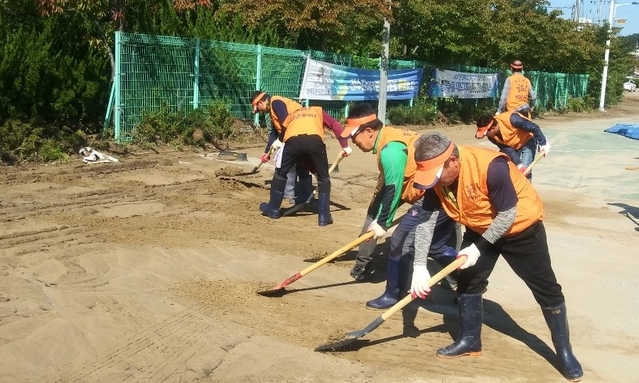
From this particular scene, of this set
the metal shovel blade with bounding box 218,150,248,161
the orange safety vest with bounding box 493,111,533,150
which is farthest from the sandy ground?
the metal shovel blade with bounding box 218,150,248,161

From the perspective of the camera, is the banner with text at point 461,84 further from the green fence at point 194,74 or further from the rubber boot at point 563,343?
the rubber boot at point 563,343

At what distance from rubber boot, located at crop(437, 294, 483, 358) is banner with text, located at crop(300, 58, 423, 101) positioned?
13417 millimetres

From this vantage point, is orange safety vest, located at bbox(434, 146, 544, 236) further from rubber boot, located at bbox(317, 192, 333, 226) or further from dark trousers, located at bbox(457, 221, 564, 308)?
rubber boot, located at bbox(317, 192, 333, 226)

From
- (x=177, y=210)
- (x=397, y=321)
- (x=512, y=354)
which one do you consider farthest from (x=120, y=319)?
(x=177, y=210)

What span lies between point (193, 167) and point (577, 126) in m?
20.1

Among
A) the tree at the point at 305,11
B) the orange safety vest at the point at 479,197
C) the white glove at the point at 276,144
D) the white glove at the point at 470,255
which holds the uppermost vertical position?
the tree at the point at 305,11

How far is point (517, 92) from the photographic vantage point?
10547mm

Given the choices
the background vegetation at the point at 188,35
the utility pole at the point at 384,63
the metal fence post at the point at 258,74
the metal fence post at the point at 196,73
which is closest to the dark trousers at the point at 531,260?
the background vegetation at the point at 188,35

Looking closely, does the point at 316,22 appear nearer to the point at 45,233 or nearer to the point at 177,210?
the point at 177,210

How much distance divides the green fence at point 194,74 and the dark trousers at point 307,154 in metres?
5.42

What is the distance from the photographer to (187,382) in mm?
4547

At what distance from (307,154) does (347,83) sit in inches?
447

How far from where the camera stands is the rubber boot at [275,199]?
29.6ft

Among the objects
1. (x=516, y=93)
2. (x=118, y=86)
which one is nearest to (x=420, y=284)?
(x=516, y=93)
